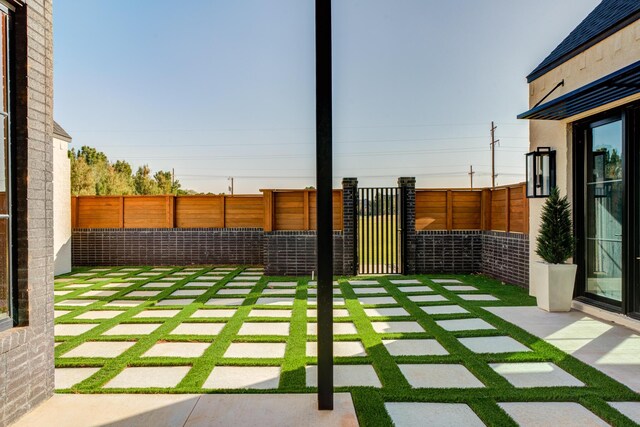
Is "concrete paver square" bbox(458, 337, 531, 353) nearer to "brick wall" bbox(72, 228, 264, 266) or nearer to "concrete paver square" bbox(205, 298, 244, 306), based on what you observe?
"concrete paver square" bbox(205, 298, 244, 306)

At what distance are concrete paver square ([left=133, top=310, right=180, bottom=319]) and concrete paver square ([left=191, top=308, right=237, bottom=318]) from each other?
0.96 ft

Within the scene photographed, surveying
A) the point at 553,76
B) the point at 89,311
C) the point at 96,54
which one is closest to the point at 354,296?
the point at 89,311

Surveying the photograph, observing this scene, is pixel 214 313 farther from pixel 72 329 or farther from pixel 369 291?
pixel 369 291

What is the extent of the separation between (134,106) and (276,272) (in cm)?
1215

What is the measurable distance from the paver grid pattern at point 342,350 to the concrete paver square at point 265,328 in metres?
0.01

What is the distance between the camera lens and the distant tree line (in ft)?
69.7

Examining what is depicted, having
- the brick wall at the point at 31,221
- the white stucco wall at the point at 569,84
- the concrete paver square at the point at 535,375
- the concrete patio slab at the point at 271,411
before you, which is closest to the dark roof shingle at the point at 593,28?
the white stucco wall at the point at 569,84

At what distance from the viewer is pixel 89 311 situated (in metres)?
5.27

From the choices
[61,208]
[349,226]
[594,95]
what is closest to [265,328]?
[349,226]

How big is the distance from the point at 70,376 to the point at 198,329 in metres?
1.43

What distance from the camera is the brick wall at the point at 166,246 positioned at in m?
9.70

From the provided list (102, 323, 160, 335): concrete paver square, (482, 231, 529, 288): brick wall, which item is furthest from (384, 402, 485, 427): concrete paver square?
(482, 231, 529, 288): brick wall

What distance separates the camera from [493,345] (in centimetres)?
378

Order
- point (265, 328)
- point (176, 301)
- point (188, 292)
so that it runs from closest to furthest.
Answer: point (265, 328)
point (176, 301)
point (188, 292)
